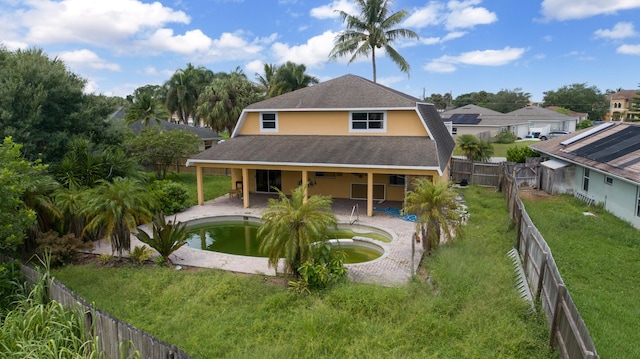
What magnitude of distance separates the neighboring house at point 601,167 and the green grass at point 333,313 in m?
7.90

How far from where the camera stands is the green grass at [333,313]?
267 inches

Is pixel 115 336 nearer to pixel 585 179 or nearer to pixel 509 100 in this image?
pixel 585 179

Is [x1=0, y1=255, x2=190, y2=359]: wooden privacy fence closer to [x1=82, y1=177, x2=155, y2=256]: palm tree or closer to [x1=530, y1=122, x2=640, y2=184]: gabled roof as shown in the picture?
[x1=82, y1=177, x2=155, y2=256]: palm tree

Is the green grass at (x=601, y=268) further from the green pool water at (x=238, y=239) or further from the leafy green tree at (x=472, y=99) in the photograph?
the leafy green tree at (x=472, y=99)

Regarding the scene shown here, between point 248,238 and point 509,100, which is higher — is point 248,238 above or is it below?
below

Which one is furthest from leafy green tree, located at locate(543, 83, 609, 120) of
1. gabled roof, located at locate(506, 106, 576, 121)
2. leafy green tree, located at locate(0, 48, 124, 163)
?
leafy green tree, located at locate(0, 48, 124, 163)

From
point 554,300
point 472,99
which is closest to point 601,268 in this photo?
point 554,300

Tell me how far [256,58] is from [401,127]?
90.3ft

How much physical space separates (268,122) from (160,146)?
726cm

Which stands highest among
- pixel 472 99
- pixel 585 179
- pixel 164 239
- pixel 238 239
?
pixel 472 99

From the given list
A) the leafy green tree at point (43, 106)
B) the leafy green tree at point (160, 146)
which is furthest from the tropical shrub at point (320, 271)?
the leafy green tree at point (160, 146)

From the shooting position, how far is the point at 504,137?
4947 centimetres

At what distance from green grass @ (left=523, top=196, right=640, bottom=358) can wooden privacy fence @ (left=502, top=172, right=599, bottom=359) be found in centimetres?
93

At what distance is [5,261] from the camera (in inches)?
341
